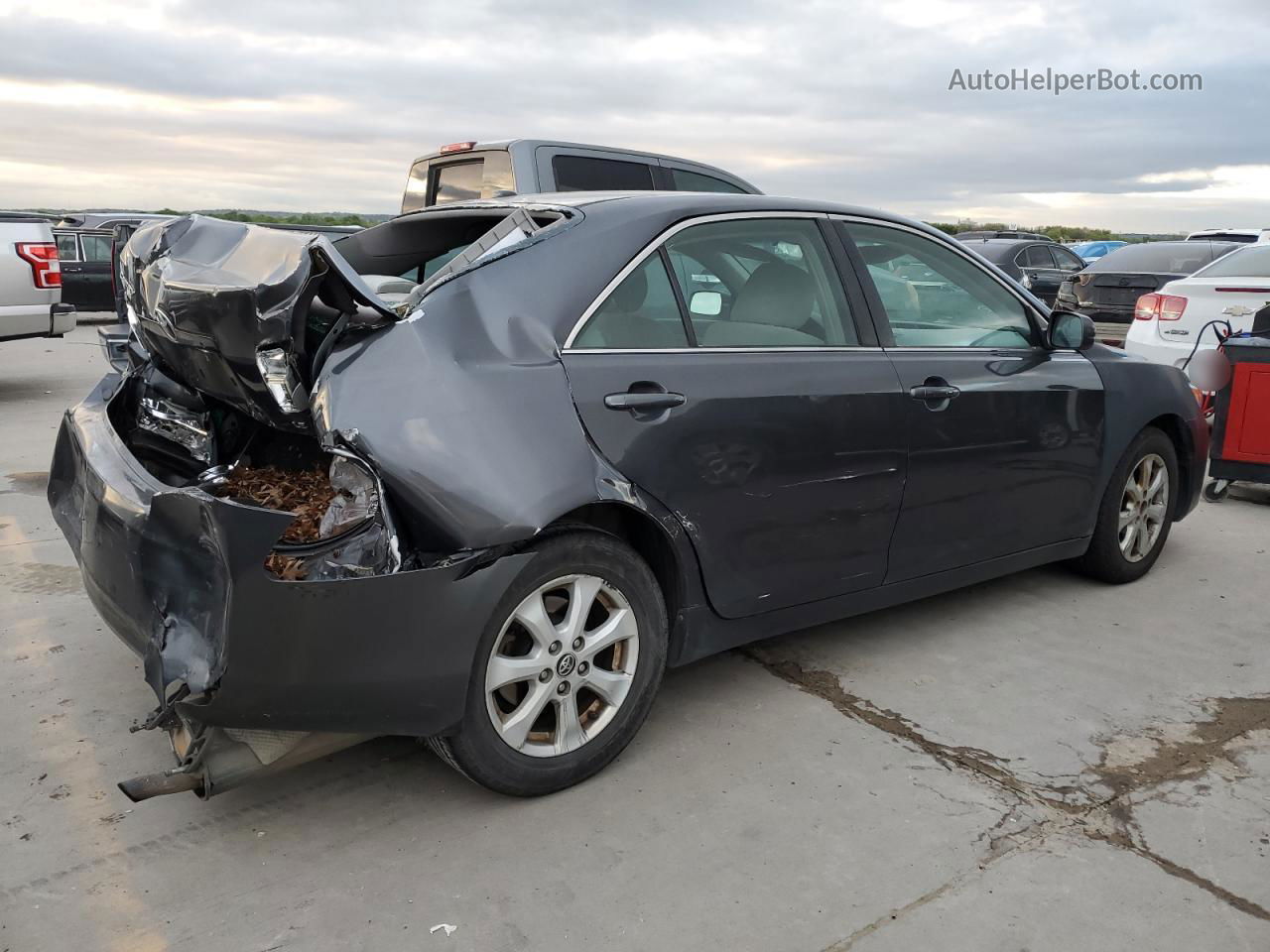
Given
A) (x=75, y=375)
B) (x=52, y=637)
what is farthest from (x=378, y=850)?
(x=75, y=375)

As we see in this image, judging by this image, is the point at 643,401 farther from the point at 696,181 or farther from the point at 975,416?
the point at 696,181

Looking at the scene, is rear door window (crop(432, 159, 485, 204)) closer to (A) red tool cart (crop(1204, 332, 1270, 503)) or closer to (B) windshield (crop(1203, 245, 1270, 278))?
(A) red tool cart (crop(1204, 332, 1270, 503))

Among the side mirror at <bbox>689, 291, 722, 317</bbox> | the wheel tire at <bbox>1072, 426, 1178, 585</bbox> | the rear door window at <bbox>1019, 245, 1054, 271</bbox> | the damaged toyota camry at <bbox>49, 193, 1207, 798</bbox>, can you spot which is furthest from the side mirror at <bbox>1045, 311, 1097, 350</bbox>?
the rear door window at <bbox>1019, 245, 1054, 271</bbox>

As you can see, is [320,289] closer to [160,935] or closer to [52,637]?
[160,935]

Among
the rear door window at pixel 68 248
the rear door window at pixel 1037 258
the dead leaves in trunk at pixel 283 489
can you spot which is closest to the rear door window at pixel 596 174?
the dead leaves in trunk at pixel 283 489

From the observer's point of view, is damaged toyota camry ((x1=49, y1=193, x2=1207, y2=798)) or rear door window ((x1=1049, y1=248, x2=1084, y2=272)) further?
rear door window ((x1=1049, y1=248, x2=1084, y2=272))

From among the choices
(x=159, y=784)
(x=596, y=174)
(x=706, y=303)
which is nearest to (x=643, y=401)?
(x=706, y=303)

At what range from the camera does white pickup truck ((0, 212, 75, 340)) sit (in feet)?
30.2

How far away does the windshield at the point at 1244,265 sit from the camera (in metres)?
8.59

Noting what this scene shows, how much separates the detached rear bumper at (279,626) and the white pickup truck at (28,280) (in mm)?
7582

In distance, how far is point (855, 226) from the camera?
384cm

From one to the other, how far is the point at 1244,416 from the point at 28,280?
364 inches

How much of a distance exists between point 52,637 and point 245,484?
1.15 metres

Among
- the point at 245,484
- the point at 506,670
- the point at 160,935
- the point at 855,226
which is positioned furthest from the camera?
the point at 855,226
